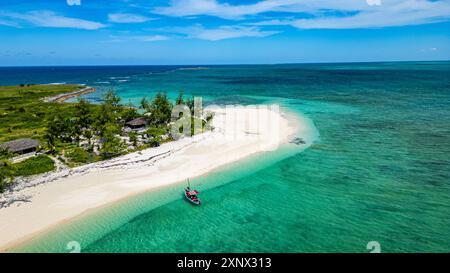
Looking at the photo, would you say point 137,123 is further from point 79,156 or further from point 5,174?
point 5,174

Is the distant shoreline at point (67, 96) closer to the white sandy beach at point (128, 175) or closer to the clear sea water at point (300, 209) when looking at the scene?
the white sandy beach at point (128, 175)

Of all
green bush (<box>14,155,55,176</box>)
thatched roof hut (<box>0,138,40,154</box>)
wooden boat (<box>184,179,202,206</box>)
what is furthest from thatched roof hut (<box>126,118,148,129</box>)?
wooden boat (<box>184,179,202,206</box>)

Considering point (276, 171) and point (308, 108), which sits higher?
point (308, 108)

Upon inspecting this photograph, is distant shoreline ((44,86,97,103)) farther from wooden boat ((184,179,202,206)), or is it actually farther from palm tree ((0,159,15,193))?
wooden boat ((184,179,202,206))

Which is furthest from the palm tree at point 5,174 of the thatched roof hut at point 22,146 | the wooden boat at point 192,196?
the wooden boat at point 192,196

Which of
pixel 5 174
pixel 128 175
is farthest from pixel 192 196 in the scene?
pixel 5 174
